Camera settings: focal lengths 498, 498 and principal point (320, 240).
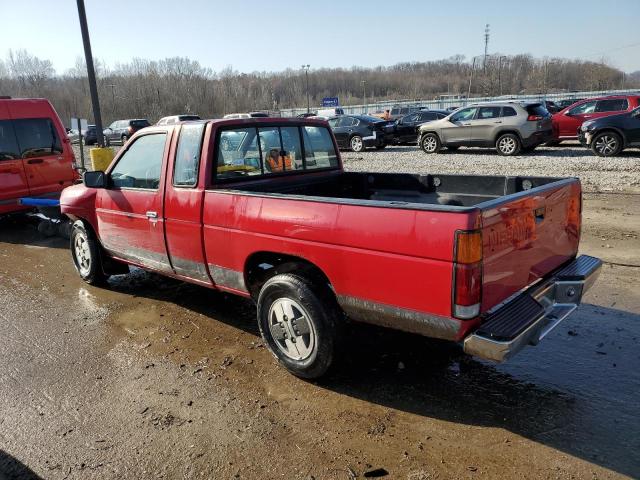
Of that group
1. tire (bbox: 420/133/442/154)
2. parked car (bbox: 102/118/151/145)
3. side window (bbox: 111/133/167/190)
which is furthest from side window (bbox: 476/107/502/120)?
parked car (bbox: 102/118/151/145)

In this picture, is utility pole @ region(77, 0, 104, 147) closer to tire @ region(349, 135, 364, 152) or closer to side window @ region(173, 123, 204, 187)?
side window @ region(173, 123, 204, 187)

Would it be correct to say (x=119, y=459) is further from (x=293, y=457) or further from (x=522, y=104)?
(x=522, y=104)

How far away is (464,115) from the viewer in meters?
17.8

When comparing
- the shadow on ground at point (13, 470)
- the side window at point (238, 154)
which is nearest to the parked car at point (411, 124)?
the side window at point (238, 154)

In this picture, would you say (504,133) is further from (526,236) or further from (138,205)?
(526,236)

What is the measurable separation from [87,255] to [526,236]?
498cm

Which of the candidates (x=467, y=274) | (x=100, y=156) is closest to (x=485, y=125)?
(x=100, y=156)

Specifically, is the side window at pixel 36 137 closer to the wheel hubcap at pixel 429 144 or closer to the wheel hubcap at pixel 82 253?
the wheel hubcap at pixel 82 253

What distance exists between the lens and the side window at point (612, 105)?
16.8m

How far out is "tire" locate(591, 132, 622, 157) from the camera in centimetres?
1478

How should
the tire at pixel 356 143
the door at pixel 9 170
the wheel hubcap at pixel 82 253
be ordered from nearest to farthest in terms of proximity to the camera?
1. the wheel hubcap at pixel 82 253
2. the door at pixel 9 170
3. the tire at pixel 356 143

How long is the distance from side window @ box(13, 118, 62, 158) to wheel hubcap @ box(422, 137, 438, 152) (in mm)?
13145

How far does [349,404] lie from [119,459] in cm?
146

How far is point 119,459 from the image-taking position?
2.91 metres
